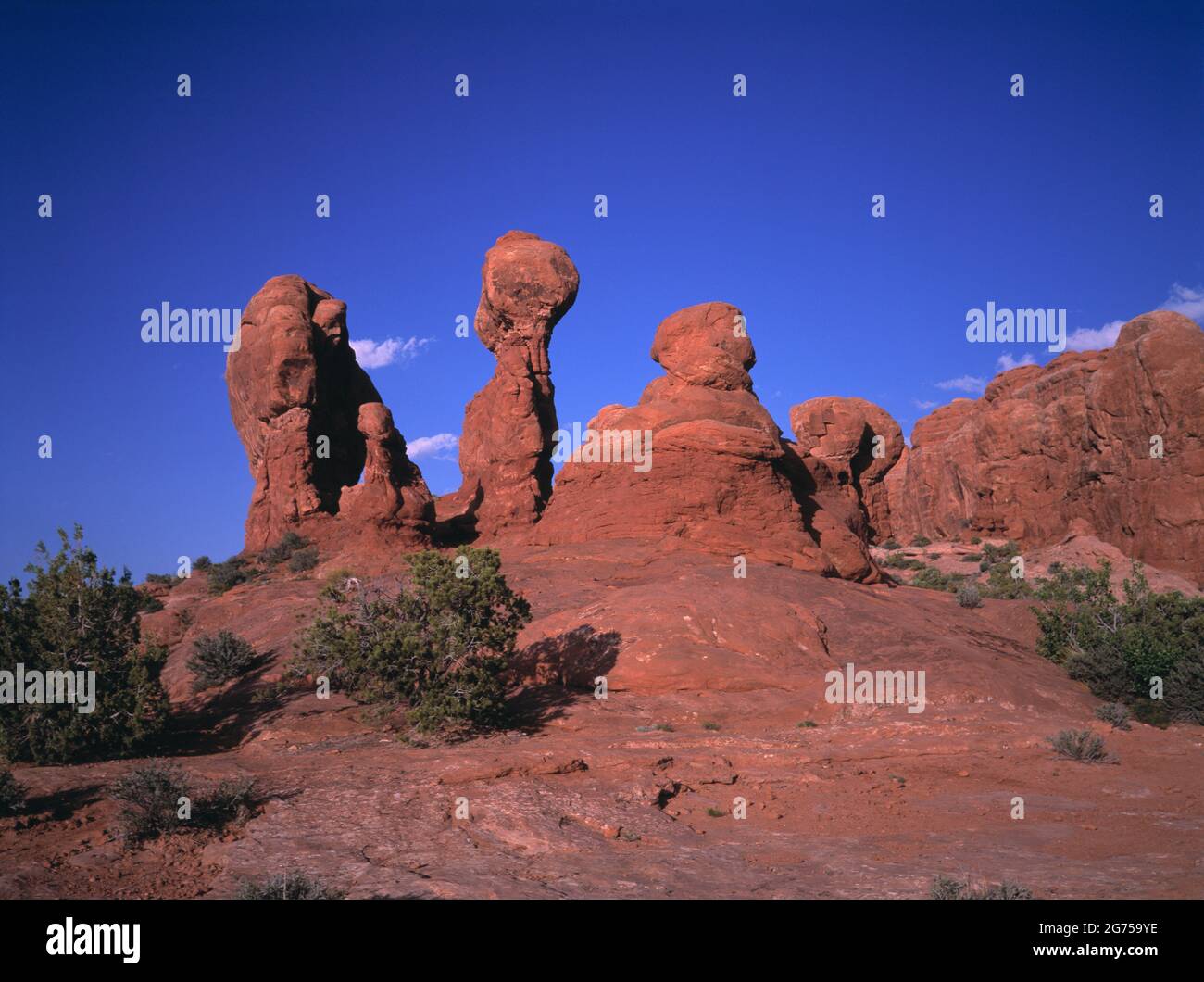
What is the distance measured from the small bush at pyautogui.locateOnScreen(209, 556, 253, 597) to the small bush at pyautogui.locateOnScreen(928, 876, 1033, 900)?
36532 millimetres

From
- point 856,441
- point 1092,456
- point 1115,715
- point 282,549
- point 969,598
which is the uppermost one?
point 856,441

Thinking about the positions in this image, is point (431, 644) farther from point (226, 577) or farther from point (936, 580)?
point (936, 580)

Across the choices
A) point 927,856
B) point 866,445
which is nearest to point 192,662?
point 927,856

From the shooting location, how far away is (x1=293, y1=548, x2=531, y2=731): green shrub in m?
16.8

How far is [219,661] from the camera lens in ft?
76.8

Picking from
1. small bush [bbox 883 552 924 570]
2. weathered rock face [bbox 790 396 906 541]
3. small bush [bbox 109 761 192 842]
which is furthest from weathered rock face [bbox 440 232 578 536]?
small bush [bbox 109 761 192 842]

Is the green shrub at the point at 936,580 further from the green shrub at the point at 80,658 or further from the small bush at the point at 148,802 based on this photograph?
the small bush at the point at 148,802

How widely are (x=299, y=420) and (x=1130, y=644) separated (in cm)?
3777

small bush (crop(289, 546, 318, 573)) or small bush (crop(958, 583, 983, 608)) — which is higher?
small bush (crop(289, 546, 318, 573))

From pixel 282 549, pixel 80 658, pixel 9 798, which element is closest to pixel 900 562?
pixel 282 549

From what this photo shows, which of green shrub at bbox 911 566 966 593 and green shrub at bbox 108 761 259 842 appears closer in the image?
green shrub at bbox 108 761 259 842

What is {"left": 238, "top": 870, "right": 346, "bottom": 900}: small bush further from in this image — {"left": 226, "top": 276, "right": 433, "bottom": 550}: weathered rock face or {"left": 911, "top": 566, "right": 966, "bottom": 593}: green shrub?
{"left": 911, "top": 566, "right": 966, "bottom": 593}: green shrub
